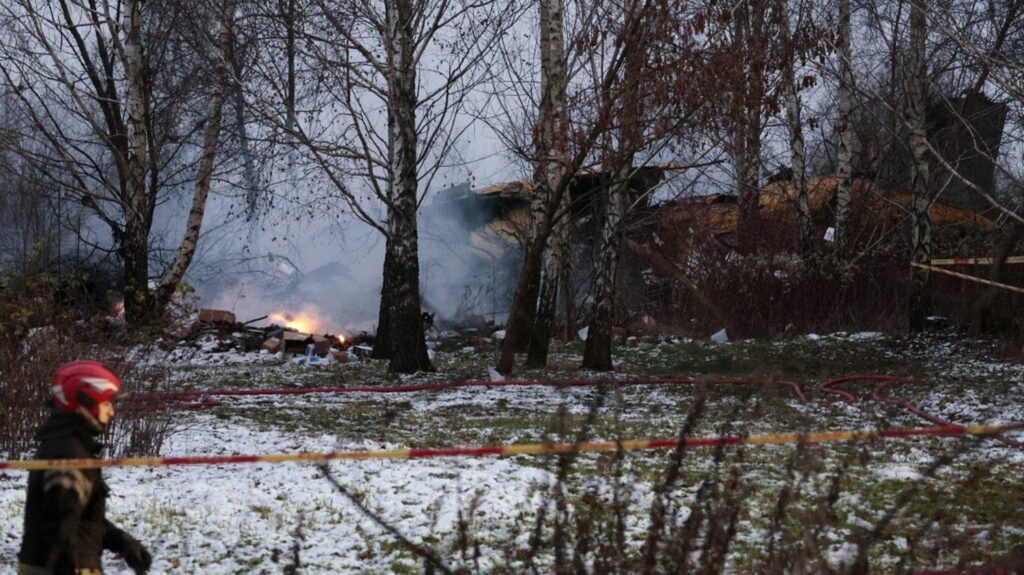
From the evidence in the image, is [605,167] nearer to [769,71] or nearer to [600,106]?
[600,106]

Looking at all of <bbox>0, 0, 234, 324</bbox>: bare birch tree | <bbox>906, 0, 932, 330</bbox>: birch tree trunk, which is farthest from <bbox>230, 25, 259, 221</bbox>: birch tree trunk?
<bbox>906, 0, 932, 330</bbox>: birch tree trunk

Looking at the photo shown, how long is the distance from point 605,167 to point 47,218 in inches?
747

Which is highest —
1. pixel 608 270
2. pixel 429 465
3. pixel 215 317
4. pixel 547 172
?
pixel 547 172

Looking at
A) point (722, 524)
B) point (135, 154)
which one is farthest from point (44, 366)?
point (135, 154)

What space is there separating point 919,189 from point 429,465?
10.7 metres

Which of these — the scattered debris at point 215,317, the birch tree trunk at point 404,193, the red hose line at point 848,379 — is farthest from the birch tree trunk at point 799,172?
the scattered debris at point 215,317

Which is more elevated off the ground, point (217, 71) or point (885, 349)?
point (217, 71)

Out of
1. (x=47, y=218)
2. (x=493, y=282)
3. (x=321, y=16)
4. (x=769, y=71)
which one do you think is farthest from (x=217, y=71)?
(x=47, y=218)

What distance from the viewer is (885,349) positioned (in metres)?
15.4

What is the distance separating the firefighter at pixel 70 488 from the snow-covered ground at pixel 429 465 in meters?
0.72

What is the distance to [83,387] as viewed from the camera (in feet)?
11.9

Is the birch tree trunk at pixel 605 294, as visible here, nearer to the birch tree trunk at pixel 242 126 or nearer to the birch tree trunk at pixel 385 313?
the birch tree trunk at pixel 385 313

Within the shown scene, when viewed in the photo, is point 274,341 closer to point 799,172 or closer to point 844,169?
point 799,172

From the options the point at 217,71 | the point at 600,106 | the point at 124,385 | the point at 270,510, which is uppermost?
the point at 217,71
